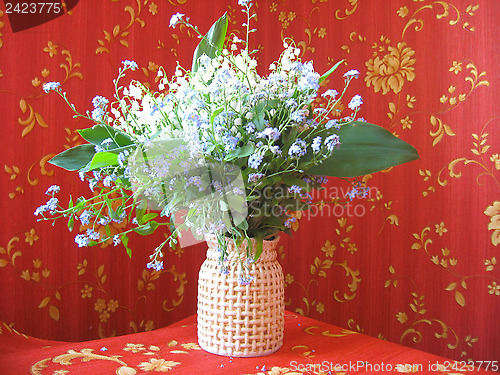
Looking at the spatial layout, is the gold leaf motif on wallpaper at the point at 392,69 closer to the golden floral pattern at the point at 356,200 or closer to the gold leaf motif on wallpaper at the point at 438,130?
the golden floral pattern at the point at 356,200

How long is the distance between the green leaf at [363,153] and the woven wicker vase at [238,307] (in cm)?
19

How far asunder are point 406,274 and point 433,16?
2.62ft

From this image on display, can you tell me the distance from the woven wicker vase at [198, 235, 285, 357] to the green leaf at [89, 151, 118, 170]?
23 centimetres

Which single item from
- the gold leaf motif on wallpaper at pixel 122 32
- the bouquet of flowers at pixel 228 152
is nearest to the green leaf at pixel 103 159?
the bouquet of flowers at pixel 228 152

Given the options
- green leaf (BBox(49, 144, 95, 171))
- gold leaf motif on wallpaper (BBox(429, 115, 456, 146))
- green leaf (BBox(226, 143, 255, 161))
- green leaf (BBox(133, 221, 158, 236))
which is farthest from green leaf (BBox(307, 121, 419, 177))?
gold leaf motif on wallpaper (BBox(429, 115, 456, 146))

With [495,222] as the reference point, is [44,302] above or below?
below

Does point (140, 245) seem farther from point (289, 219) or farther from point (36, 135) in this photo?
point (289, 219)

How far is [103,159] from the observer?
68 cm

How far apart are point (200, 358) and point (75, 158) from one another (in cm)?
44

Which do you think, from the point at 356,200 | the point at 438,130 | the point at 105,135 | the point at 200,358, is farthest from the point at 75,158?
the point at 438,130

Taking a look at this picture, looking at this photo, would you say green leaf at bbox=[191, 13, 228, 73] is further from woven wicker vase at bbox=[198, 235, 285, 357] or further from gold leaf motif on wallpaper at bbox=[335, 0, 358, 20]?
gold leaf motif on wallpaper at bbox=[335, 0, 358, 20]

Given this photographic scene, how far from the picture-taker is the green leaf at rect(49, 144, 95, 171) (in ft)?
2.58

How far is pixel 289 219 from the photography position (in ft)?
2.58

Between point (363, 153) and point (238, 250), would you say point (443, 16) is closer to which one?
point (363, 153)
